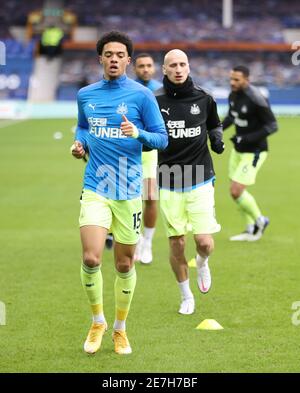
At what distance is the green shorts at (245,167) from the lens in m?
13.4

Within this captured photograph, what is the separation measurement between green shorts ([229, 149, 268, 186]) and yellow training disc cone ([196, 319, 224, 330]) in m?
5.20

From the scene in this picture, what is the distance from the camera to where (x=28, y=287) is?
10.1 meters

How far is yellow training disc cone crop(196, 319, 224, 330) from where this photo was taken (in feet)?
27.2

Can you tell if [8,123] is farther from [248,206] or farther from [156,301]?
[156,301]

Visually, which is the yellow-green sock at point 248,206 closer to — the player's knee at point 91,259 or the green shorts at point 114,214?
the green shorts at point 114,214

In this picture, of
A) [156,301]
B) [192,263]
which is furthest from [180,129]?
[192,263]

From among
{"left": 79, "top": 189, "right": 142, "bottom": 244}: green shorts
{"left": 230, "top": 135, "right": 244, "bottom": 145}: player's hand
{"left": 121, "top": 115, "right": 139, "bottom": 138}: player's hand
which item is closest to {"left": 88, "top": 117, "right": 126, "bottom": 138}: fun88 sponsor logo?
{"left": 121, "top": 115, "right": 139, "bottom": 138}: player's hand

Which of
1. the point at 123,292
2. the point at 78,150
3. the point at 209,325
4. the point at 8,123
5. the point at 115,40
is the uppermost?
the point at 115,40

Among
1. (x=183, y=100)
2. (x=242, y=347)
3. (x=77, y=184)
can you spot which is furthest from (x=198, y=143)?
(x=77, y=184)

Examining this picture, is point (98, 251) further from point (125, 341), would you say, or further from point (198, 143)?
point (198, 143)

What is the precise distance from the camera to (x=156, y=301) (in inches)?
371

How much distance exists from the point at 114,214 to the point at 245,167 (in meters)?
6.01

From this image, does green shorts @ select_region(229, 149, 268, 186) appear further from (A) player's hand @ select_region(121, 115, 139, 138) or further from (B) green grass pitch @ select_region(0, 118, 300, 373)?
(A) player's hand @ select_region(121, 115, 139, 138)

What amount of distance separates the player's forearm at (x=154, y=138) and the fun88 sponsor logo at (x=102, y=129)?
22cm
